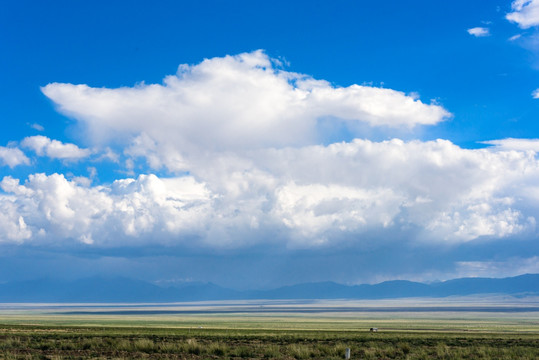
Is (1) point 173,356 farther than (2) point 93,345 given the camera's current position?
No

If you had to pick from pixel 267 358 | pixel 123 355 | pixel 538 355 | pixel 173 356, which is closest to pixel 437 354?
pixel 538 355

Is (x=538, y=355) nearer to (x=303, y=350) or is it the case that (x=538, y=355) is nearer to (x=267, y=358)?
(x=303, y=350)

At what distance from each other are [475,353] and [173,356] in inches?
700

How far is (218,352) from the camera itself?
33031 mm

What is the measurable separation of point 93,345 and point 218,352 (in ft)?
26.1

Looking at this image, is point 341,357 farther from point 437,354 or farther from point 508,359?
point 508,359

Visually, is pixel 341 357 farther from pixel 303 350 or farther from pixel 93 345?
pixel 93 345

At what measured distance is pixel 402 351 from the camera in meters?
35.6

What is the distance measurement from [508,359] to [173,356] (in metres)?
17.8

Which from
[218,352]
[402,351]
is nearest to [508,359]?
[402,351]

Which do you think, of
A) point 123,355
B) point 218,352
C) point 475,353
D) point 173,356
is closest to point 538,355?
point 475,353

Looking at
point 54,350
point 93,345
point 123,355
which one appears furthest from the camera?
point 93,345

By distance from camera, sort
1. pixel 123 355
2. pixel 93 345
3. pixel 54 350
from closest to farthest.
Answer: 1. pixel 123 355
2. pixel 54 350
3. pixel 93 345

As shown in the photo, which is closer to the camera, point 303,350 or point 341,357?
point 341,357
